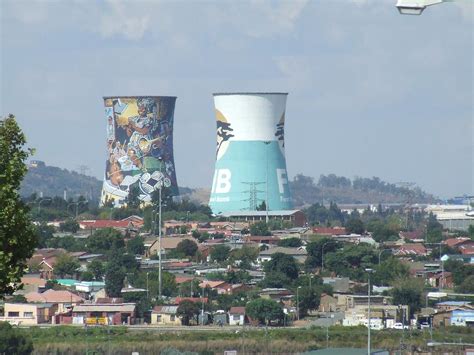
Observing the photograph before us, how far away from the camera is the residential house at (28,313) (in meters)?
29.8

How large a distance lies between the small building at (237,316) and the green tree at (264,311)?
0.78ft

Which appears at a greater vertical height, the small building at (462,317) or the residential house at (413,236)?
the residential house at (413,236)

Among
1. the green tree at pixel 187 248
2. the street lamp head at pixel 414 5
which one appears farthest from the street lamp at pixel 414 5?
the green tree at pixel 187 248

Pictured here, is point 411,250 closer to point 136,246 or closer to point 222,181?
point 136,246

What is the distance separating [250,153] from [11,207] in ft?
140

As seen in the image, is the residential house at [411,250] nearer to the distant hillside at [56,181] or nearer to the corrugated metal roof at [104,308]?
the corrugated metal roof at [104,308]

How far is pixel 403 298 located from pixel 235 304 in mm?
3064

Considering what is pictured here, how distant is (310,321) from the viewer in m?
29.7

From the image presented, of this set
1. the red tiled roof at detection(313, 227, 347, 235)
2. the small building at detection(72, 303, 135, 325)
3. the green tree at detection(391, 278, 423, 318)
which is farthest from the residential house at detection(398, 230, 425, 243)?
the small building at detection(72, 303, 135, 325)

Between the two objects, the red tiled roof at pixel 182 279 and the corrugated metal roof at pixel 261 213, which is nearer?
the red tiled roof at pixel 182 279

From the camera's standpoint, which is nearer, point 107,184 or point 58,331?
point 58,331

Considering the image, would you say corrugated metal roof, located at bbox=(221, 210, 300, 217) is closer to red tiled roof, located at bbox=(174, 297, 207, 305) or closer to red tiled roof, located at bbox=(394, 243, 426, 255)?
red tiled roof, located at bbox=(394, 243, 426, 255)

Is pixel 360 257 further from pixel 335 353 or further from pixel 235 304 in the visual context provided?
pixel 335 353

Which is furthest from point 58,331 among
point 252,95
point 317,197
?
point 317,197
